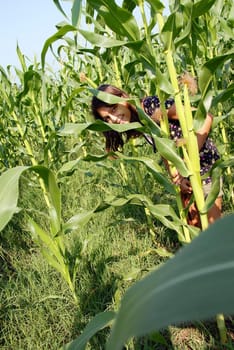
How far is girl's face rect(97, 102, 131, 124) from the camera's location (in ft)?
5.64

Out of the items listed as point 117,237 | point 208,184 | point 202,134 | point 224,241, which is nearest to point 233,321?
point 208,184

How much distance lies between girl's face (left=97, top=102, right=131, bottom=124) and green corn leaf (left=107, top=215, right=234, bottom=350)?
142cm

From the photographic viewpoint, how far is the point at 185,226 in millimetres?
1594

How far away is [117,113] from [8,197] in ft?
3.34

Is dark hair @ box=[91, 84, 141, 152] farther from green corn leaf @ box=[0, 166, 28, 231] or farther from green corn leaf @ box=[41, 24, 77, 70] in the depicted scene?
green corn leaf @ box=[0, 166, 28, 231]

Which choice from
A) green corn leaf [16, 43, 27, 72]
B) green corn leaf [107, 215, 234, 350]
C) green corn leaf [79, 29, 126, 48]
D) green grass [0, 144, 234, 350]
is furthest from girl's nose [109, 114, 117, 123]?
green corn leaf [16, 43, 27, 72]

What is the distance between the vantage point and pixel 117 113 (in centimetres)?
172

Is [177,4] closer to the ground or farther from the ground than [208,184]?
farther from the ground

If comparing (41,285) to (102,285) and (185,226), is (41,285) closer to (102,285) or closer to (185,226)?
(102,285)

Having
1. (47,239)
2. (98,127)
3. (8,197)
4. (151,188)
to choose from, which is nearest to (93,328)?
(8,197)

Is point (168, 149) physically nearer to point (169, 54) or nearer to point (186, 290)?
point (169, 54)

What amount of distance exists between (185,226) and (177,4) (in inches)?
33.7

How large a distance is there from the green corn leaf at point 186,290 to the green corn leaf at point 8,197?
0.50 m

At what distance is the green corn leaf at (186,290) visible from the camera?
24 cm
